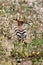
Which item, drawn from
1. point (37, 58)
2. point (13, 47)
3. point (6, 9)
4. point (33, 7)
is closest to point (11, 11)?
point (6, 9)

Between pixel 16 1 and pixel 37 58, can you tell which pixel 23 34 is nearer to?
pixel 37 58

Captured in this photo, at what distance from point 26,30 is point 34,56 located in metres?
0.87

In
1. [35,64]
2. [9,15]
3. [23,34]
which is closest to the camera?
[35,64]

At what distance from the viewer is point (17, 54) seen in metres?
6.23

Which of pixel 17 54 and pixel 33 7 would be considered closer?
pixel 17 54

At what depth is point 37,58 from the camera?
20.5ft

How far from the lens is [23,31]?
6711 millimetres

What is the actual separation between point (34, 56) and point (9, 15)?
1559mm

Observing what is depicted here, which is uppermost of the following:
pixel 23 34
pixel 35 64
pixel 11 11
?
pixel 11 11

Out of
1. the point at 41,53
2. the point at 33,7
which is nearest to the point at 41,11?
the point at 33,7

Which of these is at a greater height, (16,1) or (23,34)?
(16,1)

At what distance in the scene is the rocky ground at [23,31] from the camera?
621cm

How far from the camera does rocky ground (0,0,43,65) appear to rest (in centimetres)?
621

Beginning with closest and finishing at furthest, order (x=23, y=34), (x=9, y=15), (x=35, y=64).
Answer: (x=35, y=64) → (x=23, y=34) → (x=9, y=15)
